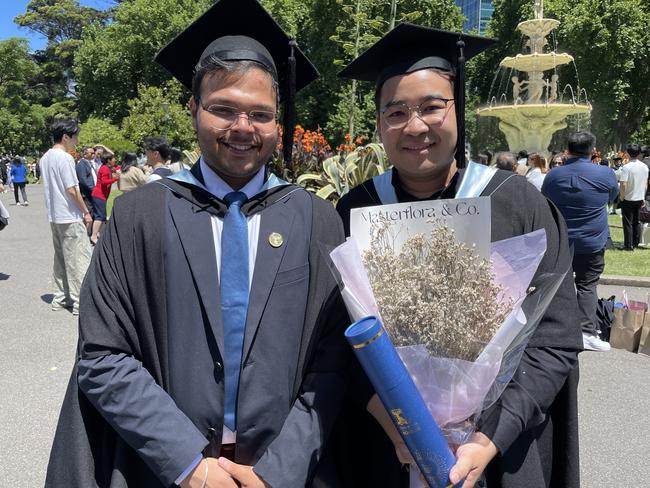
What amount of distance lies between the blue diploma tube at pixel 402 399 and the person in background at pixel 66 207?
5.73 m

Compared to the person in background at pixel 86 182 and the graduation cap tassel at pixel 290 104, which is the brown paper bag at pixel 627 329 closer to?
the graduation cap tassel at pixel 290 104

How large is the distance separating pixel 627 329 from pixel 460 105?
4616mm

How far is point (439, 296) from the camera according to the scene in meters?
1.40

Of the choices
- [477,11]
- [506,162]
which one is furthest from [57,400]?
[477,11]

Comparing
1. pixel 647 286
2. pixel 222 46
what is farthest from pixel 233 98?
pixel 647 286

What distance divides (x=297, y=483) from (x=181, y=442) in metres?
0.34

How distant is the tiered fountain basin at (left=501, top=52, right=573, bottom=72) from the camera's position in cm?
1608

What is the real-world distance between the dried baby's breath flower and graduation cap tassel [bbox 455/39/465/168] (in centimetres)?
59

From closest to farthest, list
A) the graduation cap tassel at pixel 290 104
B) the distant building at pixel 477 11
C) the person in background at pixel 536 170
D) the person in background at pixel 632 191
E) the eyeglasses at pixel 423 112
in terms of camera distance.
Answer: the eyeglasses at pixel 423 112 → the graduation cap tassel at pixel 290 104 → the person in background at pixel 536 170 → the person in background at pixel 632 191 → the distant building at pixel 477 11

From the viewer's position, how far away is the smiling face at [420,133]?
5.90 feet

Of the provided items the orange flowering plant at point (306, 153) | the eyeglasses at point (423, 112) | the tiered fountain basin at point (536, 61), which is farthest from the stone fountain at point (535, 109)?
the eyeglasses at point (423, 112)

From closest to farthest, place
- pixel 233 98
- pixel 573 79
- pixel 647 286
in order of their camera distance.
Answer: pixel 233 98 → pixel 647 286 → pixel 573 79

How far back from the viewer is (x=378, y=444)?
5.88ft

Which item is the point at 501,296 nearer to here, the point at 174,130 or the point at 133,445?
the point at 133,445
